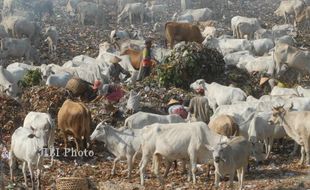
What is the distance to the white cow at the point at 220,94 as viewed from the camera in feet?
56.3

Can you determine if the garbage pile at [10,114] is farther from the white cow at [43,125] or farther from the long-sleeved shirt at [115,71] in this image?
the long-sleeved shirt at [115,71]

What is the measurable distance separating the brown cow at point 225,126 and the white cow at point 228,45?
1076 centimetres

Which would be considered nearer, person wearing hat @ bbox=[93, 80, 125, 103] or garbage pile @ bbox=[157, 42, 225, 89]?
person wearing hat @ bbox=[93, 80, 125, 103]

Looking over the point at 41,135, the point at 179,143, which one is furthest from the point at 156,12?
the point at 179,143

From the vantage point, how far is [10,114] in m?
16.1

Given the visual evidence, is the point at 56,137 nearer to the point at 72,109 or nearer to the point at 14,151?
the point at 72,109

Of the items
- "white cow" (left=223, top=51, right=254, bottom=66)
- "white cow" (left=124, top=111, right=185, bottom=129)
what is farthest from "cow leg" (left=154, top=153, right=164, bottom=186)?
"white cow" (left=223, top=51, right=254, bottom=66)

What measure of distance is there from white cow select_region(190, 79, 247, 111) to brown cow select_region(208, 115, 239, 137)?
3.36 metres

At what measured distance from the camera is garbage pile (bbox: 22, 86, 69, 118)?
16.6 meters

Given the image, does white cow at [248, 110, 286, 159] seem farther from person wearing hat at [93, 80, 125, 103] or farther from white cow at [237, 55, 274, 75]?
white cow at [237, 55, 274, 75]

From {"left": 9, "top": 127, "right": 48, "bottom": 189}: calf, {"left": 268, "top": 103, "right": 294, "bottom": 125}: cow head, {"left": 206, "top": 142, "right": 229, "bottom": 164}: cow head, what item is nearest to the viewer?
{"left": 206, "top": 142, "right": 229, "bottom": 164}: cow head

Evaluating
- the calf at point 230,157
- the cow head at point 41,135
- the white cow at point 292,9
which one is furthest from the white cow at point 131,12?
the calf at point 230,157

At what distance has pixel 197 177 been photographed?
12.8 meters

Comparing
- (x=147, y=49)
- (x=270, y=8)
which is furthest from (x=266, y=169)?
(x=270, y=8)
